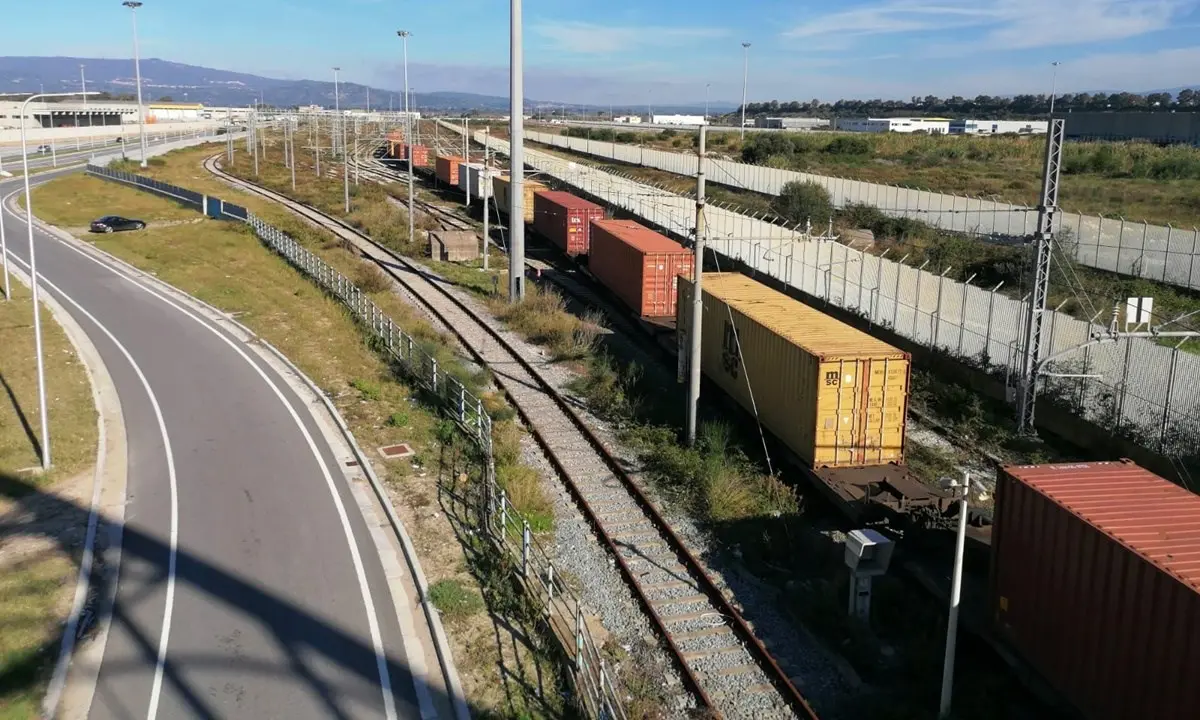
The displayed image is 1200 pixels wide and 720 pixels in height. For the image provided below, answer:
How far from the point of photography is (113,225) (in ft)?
171

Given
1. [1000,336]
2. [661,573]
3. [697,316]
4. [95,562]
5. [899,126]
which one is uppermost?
[899,126]

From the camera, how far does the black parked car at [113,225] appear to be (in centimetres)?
5141

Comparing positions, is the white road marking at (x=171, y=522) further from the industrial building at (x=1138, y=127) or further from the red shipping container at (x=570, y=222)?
the industrial building at (x=1138, y=127)

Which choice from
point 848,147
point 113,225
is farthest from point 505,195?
point 848,147

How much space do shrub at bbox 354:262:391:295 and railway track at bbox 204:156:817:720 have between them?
1108 centimetres

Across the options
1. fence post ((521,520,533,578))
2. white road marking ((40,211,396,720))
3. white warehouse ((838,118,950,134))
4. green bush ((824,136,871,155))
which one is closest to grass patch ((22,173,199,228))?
white road marking ((40,211,396,720))

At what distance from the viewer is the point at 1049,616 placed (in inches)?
439

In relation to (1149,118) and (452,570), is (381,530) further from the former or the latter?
(1149,118)

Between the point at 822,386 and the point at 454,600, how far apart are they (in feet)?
25.4

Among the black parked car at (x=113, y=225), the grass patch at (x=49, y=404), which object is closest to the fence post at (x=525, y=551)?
the grass patch at (x=49, y=404)

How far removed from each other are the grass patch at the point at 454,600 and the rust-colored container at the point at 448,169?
60205 mm

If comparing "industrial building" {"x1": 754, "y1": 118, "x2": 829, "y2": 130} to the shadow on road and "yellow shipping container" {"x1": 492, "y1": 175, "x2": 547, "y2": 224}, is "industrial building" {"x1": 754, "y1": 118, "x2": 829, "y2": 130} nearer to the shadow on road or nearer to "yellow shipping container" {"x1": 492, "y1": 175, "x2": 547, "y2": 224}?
"yellow shipping container" {"x1": 492, "y1": 175, "x2": 547, "y2": 224}

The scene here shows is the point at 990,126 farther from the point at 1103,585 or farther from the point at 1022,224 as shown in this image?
the point at 1103,585

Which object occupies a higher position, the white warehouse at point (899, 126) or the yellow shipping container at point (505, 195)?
the white warehouse at point (899, 126)
